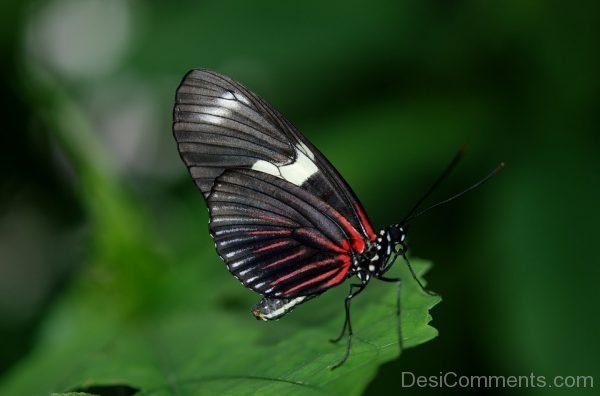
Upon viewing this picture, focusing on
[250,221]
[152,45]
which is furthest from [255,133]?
[152,45]

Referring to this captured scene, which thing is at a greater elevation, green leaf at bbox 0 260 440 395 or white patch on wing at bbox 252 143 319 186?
white patch on wing at bbox 252 143 319 186

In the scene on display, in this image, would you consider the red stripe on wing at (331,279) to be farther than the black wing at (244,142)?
Yes

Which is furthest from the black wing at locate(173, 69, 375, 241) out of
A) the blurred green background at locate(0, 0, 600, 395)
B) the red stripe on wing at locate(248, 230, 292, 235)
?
the blurred green background at locate(0, 0, 600, 395)

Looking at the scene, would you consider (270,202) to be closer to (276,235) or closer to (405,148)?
(276,235)

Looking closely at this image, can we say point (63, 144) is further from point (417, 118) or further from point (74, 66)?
point (74, 66)

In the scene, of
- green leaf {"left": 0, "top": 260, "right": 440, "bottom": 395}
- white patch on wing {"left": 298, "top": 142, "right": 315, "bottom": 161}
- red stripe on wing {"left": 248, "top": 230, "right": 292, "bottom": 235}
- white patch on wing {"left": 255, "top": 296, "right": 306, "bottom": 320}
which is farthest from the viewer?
red stripe on wing {"left": 248, "top": 230, "right": 292, "bottom": 235}

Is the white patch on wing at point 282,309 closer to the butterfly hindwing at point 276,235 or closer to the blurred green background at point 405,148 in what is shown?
the butterfly hindwing at point 276,235

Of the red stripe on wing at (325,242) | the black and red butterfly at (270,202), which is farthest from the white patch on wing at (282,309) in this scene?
the red stripe on wing at (325,242)

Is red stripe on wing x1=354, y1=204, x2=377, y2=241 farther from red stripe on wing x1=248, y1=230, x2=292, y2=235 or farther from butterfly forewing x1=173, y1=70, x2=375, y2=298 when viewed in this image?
red stripe on wing x1=248, y1=230, x2=292, y2=235
